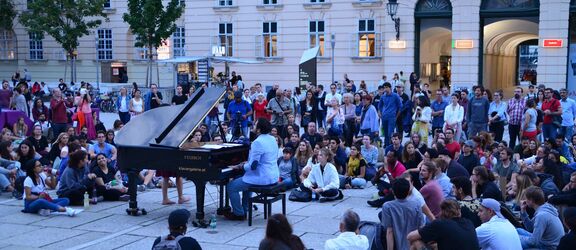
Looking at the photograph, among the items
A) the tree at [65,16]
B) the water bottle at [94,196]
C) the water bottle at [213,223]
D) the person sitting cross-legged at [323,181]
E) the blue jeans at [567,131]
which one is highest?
the tree at [65,16]

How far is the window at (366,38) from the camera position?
3400cm

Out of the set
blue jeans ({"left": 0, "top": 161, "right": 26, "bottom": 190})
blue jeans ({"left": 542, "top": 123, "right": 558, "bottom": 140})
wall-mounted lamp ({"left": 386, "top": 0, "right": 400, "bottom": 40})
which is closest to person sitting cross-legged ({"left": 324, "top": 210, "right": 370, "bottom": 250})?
blue jeans ({"left": 0, "top": 161, "right": 26, "bottom": 190})

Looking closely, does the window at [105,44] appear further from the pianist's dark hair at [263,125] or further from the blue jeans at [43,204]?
the pianist's dark hair at [263,125]

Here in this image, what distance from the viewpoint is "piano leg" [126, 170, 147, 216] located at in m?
11.7

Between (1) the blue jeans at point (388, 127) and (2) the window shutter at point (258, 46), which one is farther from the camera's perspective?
(2) the window shutter at point (258, 46)

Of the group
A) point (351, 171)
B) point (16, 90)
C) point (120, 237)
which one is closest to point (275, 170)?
point (120, 237)

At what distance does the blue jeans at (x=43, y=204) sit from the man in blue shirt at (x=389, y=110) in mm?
9178

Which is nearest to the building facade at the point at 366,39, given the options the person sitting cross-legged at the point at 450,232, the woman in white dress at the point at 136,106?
the woman in white dress at the point at 136,106

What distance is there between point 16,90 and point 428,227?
19554mm

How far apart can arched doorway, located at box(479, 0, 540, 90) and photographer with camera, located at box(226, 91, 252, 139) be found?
1514cm

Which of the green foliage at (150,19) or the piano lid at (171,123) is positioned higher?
the green foliage at (150,19)

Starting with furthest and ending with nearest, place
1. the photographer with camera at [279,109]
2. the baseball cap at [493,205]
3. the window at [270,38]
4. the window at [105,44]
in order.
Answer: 1. the window at [105,44]
2. the window at [270,38]
3. the photographer with camera at [279,109]
4. the baseball cap at [493,205]

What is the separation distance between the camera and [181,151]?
35.5ft

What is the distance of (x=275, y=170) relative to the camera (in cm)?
1110
